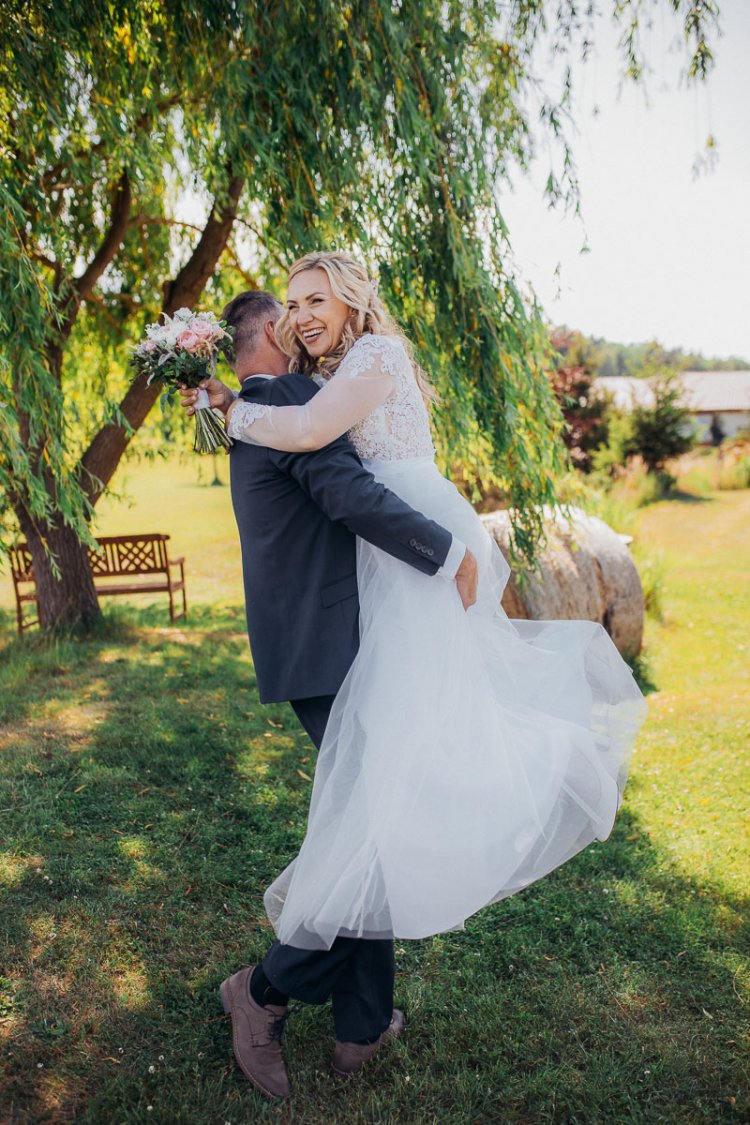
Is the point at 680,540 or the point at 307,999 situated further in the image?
the point at 680,540

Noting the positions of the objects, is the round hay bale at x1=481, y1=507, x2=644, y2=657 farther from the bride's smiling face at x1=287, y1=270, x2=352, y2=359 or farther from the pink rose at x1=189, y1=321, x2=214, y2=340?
the pink rose at x1=189, y1=321, x2=214, y2=340

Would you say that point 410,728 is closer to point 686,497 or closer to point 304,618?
point 304,618

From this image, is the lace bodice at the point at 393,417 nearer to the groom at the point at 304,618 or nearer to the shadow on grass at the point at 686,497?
the groom at the point at 304,618

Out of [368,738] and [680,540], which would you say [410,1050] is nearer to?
[368,738]

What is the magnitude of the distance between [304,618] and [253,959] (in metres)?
1.49

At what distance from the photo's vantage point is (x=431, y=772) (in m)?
2.35

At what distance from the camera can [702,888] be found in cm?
372

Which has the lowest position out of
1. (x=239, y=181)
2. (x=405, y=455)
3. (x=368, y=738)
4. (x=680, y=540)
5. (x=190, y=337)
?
(x=680, y=540)

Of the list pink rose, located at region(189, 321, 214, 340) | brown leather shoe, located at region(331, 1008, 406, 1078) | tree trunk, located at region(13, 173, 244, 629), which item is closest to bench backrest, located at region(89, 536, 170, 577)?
tree trunk, located at region(13, 173, 244, 629)

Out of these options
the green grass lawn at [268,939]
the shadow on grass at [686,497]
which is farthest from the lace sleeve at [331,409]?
the shadow on grass at [686,497]

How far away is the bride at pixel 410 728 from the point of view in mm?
2291

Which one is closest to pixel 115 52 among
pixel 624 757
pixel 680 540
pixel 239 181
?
pixel 239 181

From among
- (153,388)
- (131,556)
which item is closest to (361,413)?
(153,388)

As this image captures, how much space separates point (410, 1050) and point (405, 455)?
189 cm
